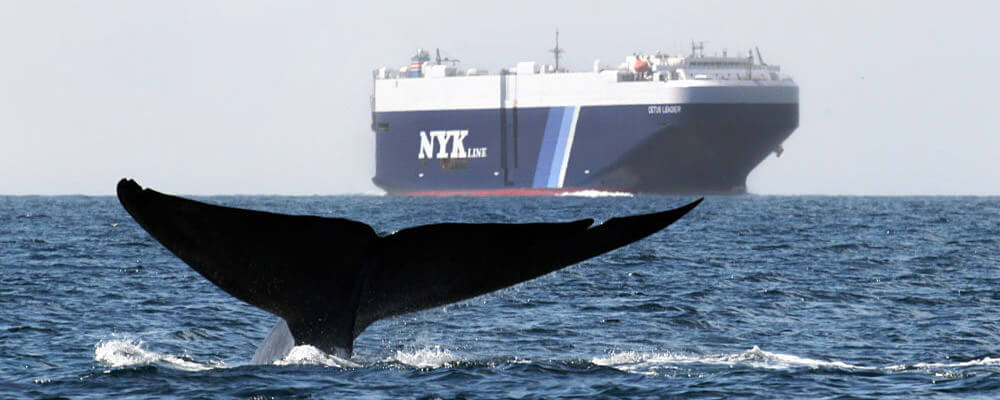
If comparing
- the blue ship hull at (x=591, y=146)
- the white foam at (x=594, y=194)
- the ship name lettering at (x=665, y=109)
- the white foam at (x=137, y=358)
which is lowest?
the white foam at (x=137, y=358)

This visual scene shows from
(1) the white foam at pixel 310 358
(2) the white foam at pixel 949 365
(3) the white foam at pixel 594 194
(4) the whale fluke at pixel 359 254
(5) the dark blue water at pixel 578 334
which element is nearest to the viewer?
(4) the whale fluke at pixel 359 254

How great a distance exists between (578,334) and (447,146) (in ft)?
257

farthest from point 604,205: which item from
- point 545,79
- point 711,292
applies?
point 711,292

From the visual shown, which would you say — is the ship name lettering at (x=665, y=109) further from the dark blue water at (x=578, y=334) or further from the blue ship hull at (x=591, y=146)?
the dark blue water at (x=578, y=334)

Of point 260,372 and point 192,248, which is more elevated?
point 192,248

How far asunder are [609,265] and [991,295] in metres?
8.79

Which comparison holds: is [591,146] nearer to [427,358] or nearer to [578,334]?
[578,334]

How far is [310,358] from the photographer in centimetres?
993

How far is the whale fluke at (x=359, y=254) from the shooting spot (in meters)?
8.20

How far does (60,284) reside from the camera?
2225 cm

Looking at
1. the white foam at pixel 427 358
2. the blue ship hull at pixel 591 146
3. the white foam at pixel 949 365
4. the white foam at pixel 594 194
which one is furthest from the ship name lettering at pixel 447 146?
the white foam at pixel 949 365

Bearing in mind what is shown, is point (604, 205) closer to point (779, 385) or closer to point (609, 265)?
point (609, 265)

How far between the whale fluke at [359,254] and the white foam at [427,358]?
Answer: 315 centimetres

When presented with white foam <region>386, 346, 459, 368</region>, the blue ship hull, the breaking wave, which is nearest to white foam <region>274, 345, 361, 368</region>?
white foam <region>386, 346, 459, 368</region>
